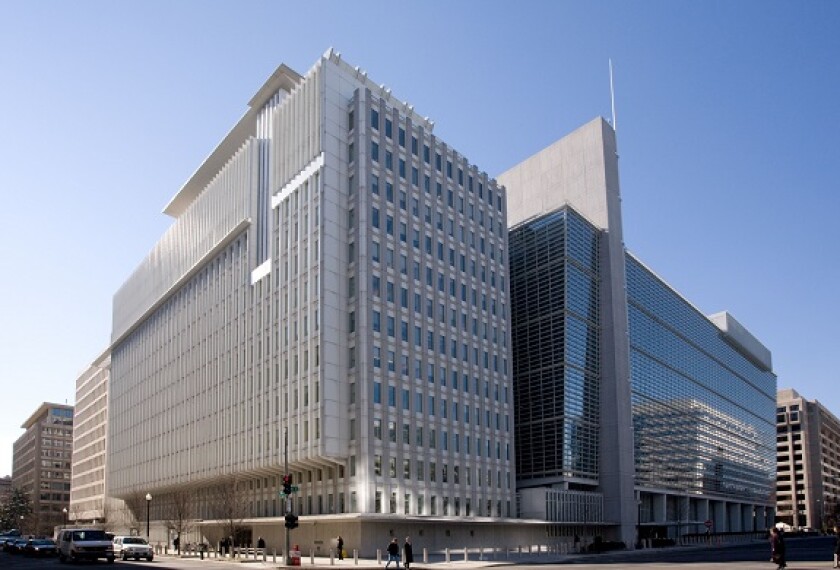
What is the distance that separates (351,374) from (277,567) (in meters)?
23.2

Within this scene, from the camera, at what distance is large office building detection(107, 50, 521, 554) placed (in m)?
69.3

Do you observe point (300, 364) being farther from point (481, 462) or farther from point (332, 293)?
point (481, 462)

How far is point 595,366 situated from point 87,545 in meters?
62.5

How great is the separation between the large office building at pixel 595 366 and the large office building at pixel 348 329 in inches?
281

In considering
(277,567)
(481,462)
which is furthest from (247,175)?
(277,567)

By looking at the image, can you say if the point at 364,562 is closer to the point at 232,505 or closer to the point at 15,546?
the point at 232,505

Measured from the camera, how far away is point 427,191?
80.4m

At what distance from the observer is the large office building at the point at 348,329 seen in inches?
2729

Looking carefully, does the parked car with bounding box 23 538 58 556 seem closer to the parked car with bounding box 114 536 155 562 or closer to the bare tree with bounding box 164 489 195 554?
the parked car with bounding box 114 536 155 562

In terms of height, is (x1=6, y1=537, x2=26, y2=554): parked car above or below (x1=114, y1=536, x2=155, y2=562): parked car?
below

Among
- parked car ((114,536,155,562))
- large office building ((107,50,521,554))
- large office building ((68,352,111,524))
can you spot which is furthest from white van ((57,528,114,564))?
large office building ((68,352,111,524))

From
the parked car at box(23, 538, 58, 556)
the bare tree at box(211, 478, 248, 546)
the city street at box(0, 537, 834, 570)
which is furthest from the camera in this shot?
the bare tree at box(211, 478, 248, 546)

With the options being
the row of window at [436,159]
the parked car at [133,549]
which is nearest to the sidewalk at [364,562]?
the parked car at [133,549]

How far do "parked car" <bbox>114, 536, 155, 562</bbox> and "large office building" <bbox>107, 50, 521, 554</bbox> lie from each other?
41.1 ft
